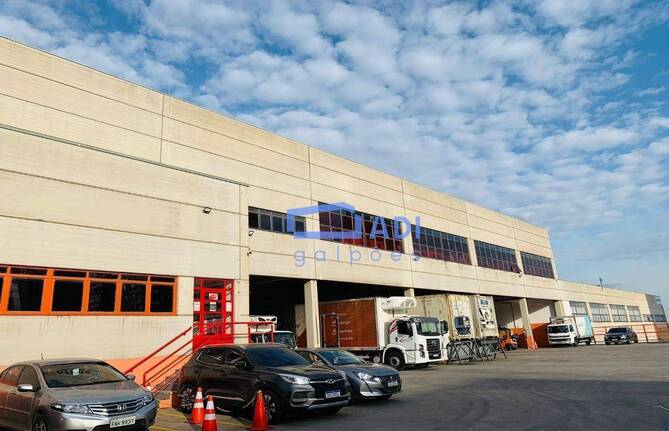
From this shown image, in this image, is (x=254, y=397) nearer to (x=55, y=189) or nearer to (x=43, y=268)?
(x=43, y=268)

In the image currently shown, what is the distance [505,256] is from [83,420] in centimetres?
4332

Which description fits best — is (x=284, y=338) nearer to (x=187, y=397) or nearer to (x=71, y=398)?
(x=187, y=397)

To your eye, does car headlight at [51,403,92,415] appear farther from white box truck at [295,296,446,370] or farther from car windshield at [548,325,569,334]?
car windshield at [548,325,569,334]

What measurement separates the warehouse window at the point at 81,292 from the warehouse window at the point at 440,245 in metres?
21.4

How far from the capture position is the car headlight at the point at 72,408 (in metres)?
7.61

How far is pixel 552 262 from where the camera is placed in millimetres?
54500

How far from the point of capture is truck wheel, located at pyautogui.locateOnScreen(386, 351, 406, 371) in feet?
74.3

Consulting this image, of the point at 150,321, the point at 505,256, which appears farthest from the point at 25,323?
the point at 505,256

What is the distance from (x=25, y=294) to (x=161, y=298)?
162 inches

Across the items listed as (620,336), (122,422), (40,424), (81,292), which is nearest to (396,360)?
(81,292)

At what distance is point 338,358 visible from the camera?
13.2 metres

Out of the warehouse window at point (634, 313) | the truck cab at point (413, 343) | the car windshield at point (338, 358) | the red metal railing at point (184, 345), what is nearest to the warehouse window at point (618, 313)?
the warehouse window at point (634, 313)

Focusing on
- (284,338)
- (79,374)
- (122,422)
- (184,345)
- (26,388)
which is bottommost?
(122,422)

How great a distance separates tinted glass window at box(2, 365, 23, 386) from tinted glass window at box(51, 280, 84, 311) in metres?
4.66
